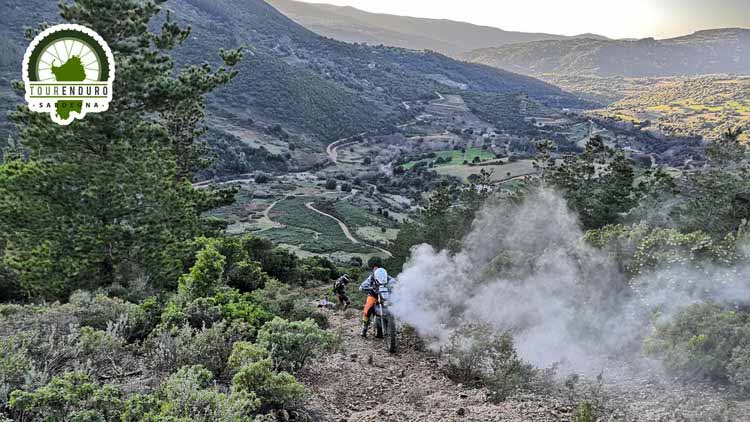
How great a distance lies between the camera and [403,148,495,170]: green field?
88812 millimetres

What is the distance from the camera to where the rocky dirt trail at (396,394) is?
18.6 feet

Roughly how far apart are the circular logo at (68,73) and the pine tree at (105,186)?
0.39 meters

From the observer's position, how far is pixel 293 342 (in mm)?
6680

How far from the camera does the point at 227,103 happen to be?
96375 millimetres

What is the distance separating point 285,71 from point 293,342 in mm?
111917

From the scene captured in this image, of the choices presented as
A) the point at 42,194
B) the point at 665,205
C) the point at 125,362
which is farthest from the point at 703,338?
the point at 42,194

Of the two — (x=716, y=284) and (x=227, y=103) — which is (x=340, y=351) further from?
(x=227, y=103)

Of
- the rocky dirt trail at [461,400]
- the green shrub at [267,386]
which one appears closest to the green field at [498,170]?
the rocky dirt trail at [461,400]

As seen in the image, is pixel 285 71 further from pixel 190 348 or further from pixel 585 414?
pixel 585 414

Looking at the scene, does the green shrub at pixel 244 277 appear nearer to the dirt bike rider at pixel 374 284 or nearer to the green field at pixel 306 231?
the dirt bike rider at pixel 374 284

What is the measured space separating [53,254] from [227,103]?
90003mm

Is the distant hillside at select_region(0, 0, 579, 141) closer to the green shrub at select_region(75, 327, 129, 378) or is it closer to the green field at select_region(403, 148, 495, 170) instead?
the green field at select_region(403, 148, 495, 170)

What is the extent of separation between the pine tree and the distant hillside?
66.3 meters

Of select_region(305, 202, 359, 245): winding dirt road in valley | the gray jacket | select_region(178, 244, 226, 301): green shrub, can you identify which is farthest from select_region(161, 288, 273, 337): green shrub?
select_region(305, 202, 359, 245): winding dirt road in valley
